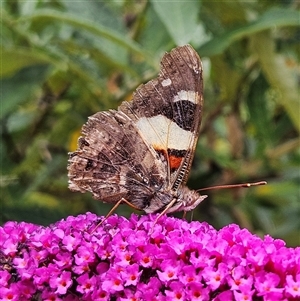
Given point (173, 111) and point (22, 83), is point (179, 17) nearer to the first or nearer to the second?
point (173, 111)

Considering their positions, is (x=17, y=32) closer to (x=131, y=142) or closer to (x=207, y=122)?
(x=131, y=142)

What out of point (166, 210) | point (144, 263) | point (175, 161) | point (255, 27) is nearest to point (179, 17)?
point (255, 27)

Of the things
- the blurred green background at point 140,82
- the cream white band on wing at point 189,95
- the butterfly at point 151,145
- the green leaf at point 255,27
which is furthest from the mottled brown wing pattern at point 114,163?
the green leaf at point 255,27

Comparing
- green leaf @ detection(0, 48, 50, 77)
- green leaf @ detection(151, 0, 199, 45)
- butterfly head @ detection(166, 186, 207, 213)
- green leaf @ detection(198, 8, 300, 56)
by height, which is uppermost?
green leaf @ detection(0, 48, 50, 77)

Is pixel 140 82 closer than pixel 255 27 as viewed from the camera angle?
No

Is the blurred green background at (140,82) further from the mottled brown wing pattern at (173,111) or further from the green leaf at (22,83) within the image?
the mottled brown wing pattern at (173,111)

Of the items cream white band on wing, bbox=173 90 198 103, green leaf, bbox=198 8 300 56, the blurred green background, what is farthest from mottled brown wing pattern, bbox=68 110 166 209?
green leaf, bbox=198 8 300 56

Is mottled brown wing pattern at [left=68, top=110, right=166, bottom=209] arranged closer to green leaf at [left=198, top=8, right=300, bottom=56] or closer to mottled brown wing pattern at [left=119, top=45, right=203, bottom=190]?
mottled brown wing pattern at [left=119, top=45, right=203, bottom=190]
